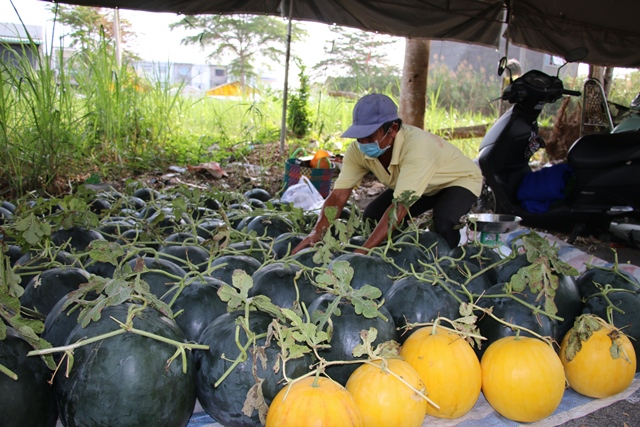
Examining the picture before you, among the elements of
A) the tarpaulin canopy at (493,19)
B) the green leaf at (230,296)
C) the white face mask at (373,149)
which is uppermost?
the tarpaulin canopy at (493,19)

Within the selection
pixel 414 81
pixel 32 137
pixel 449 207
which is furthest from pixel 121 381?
pixel 414 81

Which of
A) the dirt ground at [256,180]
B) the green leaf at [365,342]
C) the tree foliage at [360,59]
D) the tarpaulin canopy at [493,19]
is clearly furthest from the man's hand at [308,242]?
the tree foliage at [360,59]

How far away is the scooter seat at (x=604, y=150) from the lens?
399 centimetres

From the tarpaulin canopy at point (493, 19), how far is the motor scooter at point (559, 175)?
84 cm

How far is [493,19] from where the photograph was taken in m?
5.51

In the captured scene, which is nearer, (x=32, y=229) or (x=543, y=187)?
(x=32, y=229)

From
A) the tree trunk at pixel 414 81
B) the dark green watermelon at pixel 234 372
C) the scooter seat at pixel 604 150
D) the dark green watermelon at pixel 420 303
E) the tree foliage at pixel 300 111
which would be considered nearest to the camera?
the dark green watermelon at pixel 234 372

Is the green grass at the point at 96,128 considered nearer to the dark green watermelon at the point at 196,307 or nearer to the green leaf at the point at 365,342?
the dark green watermelon at the point at 196,307

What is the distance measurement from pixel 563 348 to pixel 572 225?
3.00m

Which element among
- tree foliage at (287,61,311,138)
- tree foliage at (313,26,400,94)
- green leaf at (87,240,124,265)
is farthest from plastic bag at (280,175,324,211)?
tree foliage at (313,26,400,94)

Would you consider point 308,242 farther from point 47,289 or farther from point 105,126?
point 105,126

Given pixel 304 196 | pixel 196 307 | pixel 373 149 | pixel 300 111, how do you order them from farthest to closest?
pixel 300 111 < pixel 304 196 < pixel 373 149 < pixel 196 307

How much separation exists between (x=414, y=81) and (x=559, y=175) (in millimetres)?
2431

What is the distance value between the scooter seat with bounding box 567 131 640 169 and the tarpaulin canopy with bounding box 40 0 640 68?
1.82 m
